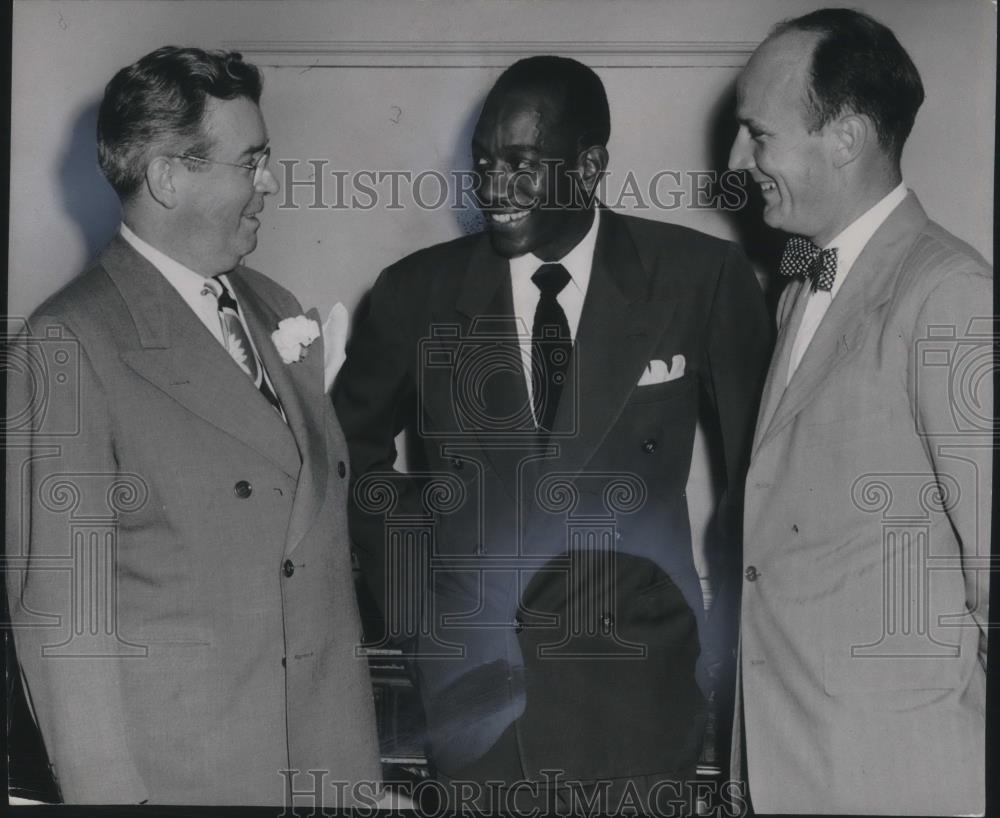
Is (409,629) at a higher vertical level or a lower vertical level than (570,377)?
lower

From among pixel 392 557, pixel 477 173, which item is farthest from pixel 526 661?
pixel 477 173

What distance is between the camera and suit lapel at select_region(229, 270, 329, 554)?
6.39 ft

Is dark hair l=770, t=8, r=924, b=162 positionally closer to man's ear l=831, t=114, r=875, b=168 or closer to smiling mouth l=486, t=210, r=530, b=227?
man's ear l=831, t=114, r=875, b=168

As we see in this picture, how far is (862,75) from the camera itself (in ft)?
6.38

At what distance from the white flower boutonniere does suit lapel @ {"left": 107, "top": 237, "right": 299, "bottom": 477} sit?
0.14 metres

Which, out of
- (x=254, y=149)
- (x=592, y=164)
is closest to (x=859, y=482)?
(x=592, y=164)

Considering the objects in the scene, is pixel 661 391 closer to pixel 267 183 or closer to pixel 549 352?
pixel 549 352

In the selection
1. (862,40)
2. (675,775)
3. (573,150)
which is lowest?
(675,775)

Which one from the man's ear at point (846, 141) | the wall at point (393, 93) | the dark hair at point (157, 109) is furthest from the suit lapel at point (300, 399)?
the man's ear at point (846, 141)

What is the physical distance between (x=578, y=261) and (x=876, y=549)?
66cm

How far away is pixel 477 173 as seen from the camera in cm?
210

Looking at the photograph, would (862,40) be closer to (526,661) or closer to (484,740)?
(526,661)

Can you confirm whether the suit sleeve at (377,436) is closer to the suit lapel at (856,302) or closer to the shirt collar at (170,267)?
the shirt collar at (170,267)

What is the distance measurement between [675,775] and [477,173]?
1.05 metres
